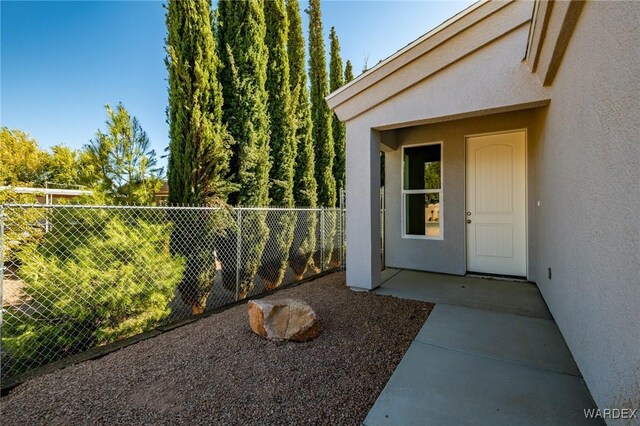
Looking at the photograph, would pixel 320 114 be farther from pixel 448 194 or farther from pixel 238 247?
pixel 238 247

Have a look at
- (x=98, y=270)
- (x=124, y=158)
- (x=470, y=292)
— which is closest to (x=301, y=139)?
(x=124, y=158)

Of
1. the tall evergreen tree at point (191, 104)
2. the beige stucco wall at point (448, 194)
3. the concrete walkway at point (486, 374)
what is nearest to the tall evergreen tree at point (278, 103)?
the tall evergreen tree at point (191, 104)

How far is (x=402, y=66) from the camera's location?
3932 millimetres

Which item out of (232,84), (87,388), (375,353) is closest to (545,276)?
(375,353)

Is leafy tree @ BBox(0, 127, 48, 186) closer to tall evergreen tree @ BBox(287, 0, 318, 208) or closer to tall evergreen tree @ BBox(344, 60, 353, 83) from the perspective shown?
tall evergreen tree @ BBox(287, 0, 318, 208)

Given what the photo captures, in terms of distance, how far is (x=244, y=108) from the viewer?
4.87m

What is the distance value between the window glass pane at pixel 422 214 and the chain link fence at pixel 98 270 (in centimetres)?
347

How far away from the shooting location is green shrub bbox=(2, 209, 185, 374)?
270 centimetres

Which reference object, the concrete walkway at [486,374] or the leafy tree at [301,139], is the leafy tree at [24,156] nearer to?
the leafy tree at [301,139]

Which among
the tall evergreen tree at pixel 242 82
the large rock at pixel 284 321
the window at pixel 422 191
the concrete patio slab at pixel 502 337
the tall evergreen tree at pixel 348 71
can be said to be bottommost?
the concrete patio slab at pixel 502 337

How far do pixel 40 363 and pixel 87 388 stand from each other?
3.61 feet

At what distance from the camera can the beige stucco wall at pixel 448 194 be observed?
4.78m

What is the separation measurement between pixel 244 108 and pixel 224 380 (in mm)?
4217

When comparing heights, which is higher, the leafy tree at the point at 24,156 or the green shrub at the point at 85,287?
the leafy tree at the point at 24,156
